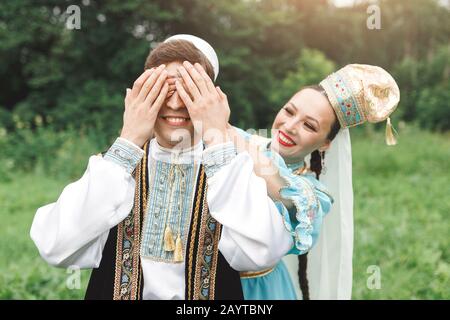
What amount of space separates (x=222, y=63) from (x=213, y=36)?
1.03m

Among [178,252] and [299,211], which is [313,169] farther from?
[178,252]

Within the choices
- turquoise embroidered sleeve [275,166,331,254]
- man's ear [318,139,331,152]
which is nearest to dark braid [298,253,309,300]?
man's ear [318,139,331,152]

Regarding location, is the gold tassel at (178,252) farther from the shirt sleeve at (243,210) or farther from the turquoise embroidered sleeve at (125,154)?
the turquoise embroidered sleeve at (125,154)

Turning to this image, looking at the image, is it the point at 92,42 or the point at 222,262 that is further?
the point at 92,42

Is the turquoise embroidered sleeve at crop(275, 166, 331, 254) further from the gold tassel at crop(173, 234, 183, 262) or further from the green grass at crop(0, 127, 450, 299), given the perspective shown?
the green grass at crop(0, 127, 450, 299)

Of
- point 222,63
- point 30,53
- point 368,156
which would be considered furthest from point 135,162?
point 30,53

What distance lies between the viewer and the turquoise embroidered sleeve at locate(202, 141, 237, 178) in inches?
69.3

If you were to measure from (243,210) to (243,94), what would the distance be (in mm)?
13320

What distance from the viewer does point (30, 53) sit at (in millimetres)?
14594

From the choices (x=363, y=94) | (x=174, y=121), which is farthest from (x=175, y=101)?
(x=363, y=94)

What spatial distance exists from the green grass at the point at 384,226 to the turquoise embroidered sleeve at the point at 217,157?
2.36 metres

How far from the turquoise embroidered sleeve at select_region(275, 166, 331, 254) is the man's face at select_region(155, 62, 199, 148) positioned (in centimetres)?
36
